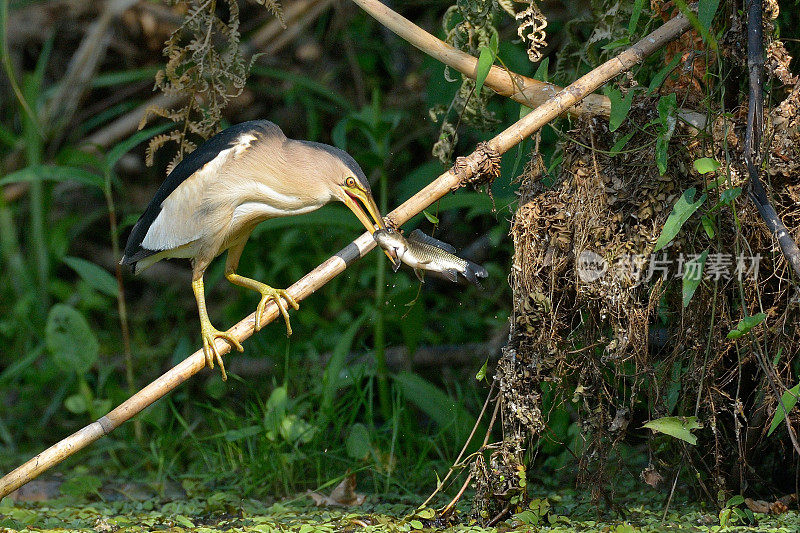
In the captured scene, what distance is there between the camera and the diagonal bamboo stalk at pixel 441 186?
263cm

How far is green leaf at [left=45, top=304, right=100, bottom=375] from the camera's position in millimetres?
4168

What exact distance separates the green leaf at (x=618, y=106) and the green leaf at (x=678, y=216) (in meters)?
0.28

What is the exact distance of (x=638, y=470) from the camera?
3.51 metres

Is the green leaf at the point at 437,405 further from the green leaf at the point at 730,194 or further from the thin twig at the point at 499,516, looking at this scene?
the green leaf at the point at 730,194

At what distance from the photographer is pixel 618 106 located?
2561mm

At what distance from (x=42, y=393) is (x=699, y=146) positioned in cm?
359

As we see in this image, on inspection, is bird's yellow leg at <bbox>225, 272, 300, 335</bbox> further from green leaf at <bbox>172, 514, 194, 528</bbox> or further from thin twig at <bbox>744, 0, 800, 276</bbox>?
thin twig at <bbox>744, 0, 800, 276</bbox>

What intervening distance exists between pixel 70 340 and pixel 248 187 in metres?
1.65

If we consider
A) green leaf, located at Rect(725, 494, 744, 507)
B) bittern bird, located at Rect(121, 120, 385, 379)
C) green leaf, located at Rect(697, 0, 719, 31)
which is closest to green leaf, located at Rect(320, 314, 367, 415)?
bittern bird, located at Rect(121, 120, 385, 379)

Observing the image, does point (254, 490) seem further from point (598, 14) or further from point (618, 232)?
point (598, 14)

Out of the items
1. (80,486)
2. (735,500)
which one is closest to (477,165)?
(735,500)

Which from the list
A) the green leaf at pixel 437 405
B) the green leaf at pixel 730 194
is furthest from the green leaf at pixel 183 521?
the green leaf at pixel 730 194

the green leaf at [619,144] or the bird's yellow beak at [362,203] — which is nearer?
the green leaf at [619,144]

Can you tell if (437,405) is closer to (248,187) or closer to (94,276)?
(248,187)
